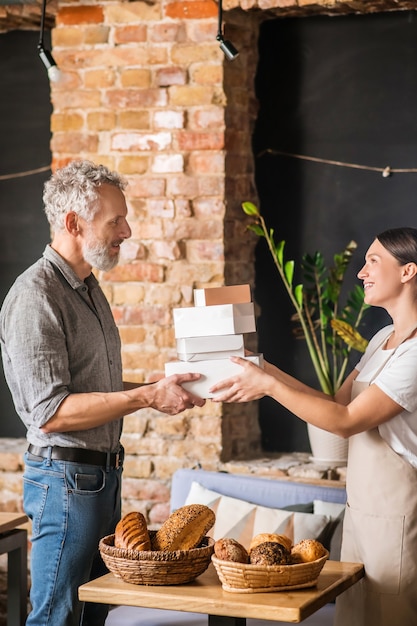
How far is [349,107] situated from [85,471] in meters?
2.07

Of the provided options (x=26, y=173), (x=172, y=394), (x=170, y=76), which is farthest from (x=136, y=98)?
(x=172, y=394)

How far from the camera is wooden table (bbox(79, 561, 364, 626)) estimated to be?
2.32m

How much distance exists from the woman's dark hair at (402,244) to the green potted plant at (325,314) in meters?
0.92

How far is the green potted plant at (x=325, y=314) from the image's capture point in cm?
394

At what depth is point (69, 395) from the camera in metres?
2.79

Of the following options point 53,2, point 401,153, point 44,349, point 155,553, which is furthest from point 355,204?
point 155,553

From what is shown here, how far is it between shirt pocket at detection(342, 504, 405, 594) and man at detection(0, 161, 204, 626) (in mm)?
604

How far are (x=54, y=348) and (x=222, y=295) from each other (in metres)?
0.49

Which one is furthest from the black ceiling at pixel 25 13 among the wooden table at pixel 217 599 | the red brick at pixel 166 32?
the wooden table at pixel 217 599

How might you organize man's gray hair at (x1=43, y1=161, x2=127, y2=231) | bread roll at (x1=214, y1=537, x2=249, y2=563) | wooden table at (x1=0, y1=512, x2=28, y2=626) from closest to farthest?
bread roll at (x1=214, y1=537, x2=249, y2=563), man's gray hair at (x1=43, y1=161, x2=127, y2=231), wooden table at (x1=0, y1=512, x2=28, y2=626)

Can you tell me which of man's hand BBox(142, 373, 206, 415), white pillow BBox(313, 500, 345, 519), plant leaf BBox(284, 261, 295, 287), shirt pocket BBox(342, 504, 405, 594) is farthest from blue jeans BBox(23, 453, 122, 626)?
plant leaf BBox(284, 261, 295, 287)

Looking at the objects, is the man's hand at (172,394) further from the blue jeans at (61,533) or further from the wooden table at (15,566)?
the wooden table at (15,566)

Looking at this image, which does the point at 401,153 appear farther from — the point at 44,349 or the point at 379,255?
the point at 44,349

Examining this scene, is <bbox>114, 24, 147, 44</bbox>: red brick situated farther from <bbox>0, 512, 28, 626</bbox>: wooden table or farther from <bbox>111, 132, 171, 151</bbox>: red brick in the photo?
<bbox>0, 512, 28, 626</bbox>: wooden table
